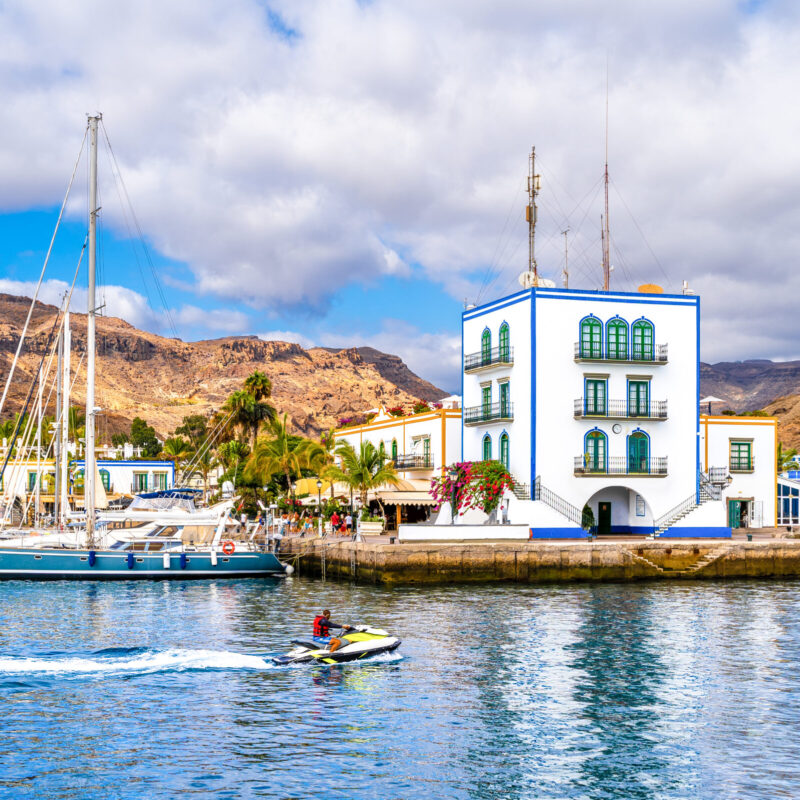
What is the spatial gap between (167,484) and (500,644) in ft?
218

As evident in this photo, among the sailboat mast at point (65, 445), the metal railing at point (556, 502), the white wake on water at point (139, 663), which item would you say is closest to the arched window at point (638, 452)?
the metal railing at point (556, 502)

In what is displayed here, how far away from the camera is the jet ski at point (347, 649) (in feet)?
83.7

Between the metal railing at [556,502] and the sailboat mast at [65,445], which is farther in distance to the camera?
the sailboat mast at [65,445]

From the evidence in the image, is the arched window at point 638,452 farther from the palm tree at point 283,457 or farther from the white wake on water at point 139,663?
the white wake on water at point 139,663

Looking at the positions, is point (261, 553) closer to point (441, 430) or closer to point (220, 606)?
point (220, 606)

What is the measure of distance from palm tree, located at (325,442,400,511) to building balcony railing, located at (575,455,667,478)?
40.4ft

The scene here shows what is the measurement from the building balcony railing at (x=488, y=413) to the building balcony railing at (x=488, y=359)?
2050mm

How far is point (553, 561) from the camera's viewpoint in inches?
1708

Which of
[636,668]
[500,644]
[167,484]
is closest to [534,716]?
[636,668]

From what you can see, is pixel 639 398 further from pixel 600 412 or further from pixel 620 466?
pixel 620 466

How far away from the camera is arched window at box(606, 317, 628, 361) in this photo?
50.2 metres

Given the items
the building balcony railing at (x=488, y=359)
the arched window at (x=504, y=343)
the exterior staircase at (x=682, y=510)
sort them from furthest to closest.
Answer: the arched window at (x=504, y=343) < the building balcony railing at (x=488, y=359) < the exterior staircase at (x=682, y=510)

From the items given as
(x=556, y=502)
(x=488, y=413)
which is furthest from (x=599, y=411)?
(x=488, y=413)

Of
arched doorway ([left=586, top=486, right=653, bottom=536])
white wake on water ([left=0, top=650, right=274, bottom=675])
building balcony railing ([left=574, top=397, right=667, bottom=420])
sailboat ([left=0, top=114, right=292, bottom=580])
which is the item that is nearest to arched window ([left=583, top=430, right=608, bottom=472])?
building balcony railing ([left=574, top=397, right=667, bottom=420])
